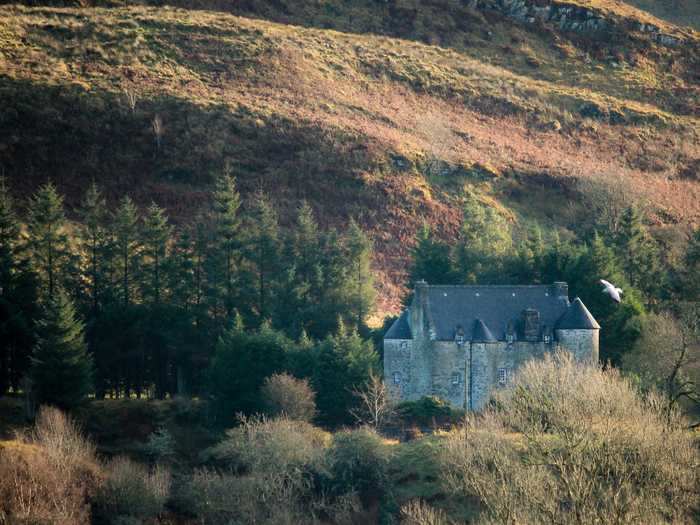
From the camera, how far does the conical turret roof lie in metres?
58.8

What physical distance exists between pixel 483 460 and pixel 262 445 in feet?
38.2

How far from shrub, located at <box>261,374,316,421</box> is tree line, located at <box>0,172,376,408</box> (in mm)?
2798

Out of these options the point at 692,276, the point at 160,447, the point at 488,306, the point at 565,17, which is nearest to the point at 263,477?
the point at 160,447

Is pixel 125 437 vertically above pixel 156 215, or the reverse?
pixel 156 215

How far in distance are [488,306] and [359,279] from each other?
12.4 meters

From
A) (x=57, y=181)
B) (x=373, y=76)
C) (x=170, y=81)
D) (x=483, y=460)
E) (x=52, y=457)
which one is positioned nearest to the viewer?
(x=483, y=460)

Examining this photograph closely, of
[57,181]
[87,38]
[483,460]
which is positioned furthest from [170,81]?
[483,460]

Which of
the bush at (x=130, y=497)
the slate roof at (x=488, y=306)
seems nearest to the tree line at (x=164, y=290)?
the slate roof at (x=488, y=306)

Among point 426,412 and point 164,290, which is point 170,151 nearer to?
point 164,290

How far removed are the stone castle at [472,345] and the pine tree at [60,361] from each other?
1607cm

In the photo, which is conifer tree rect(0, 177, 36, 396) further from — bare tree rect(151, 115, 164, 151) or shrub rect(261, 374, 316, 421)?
bare tree rect(151, 115, 164, 151)

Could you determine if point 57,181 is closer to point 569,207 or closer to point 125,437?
point 125,437

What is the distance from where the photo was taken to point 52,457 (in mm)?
49094

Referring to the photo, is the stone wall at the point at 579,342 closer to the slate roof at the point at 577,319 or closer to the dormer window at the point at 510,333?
the slate roof at the point at 577,319
